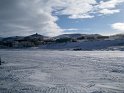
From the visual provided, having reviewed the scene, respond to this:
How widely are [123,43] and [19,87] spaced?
103301 mm

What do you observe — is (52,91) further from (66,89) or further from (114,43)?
(114,43)

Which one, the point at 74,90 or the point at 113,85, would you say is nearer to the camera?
the point at 74,90

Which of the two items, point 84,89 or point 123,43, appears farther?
point 123,43

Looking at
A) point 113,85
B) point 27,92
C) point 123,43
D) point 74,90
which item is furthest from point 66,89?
Result: point 123,43

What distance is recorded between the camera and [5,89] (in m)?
13.1

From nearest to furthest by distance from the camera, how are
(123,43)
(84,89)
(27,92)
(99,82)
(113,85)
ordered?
(27,92) → (84,89) → (113,85) → (99,82) → (123,43)

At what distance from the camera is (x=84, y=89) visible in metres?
13.2

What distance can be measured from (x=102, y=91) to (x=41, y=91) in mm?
3627

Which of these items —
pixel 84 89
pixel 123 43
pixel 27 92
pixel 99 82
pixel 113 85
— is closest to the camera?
pixel 27 92

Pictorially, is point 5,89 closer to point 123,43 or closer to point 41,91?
point 41,91

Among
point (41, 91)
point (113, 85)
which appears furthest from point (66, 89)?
point (113, 85)

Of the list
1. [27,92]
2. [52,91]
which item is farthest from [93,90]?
[27,92]

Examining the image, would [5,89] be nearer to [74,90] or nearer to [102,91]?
[74,90]

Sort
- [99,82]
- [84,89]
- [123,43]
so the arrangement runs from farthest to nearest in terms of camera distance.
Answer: [123,43] → [99,82] → [84,89]
